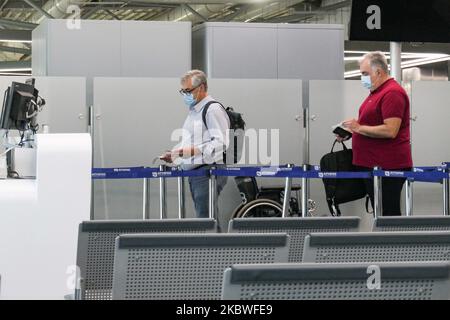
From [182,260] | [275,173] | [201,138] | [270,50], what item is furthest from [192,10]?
[182,260]

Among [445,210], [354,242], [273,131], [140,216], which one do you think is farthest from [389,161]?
[354,242]

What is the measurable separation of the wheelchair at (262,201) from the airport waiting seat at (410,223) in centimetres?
467

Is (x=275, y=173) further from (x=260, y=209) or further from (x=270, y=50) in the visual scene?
(x=270, y=50)

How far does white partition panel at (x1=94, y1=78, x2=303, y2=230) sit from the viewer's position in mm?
8312

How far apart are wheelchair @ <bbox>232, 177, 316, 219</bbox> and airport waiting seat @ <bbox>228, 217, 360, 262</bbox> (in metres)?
4.80

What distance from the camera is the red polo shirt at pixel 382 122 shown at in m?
6.31

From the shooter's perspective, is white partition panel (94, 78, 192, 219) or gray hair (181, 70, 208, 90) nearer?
gray hair (181, 70, 208, 90)

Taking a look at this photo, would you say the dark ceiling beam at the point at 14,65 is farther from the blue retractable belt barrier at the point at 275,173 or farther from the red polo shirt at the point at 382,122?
the red polo shirt at the point at 382,122

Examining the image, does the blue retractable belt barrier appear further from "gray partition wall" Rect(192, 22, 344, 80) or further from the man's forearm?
"gray partition wall" Rect(192, 22, 344, 80)

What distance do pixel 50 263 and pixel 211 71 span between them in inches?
196

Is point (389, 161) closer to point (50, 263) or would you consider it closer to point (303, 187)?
point (303, 187)

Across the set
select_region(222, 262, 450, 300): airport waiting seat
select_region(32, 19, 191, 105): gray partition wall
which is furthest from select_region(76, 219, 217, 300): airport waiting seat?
select_region(32, 19, 191, 105): gray partition wall

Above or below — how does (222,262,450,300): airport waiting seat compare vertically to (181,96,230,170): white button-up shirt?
below

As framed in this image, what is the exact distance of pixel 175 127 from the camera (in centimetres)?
845
